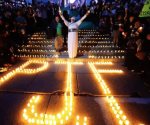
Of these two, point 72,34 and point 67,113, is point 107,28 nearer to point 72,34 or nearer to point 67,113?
point 72,34

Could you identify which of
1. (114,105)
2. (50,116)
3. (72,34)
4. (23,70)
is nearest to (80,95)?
(114,105)

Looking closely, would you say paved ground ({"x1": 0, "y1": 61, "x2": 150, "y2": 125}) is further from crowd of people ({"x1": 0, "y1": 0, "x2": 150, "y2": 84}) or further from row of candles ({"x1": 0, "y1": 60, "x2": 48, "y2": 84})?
crowd of people ({"x1": 0, "y1": 0, "x2": 150, "y2": 84})

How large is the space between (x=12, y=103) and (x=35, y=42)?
7444 mm

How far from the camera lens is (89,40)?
13.2m

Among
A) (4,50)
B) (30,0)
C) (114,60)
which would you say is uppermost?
(30,0)

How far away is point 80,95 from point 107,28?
9141 mm

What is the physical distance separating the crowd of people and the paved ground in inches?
Result: 32.7

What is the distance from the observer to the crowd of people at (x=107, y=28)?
27.7 ft

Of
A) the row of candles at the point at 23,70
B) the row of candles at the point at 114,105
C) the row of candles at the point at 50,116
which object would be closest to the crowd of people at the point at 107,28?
the row of candles at the point at 23,70

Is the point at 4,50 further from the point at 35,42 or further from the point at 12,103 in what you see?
the point at 12,103

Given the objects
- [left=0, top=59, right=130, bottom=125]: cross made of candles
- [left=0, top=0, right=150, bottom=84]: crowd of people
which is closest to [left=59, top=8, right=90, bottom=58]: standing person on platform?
[left=0, top=0, right=150, bottom=84]: crowd of people

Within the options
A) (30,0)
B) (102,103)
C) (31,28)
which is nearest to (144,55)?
(102,103)

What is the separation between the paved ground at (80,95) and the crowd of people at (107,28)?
830mm

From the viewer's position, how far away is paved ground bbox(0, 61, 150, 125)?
198 inches
